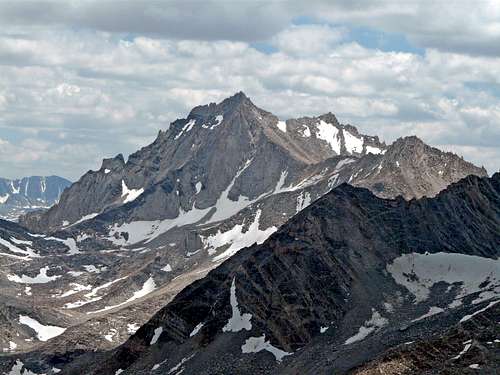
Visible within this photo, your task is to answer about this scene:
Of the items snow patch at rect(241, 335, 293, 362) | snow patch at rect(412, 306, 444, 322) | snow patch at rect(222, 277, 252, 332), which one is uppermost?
snow patch at rect(222, 277, 252, 332)

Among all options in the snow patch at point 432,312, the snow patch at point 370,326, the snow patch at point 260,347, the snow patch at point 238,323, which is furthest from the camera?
the snow patch at point 238,323

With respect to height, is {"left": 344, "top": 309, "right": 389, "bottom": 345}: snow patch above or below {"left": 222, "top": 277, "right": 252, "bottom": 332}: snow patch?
below

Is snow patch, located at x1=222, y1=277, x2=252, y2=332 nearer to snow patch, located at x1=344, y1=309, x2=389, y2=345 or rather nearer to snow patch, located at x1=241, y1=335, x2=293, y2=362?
snow patch, located at x1=241, y1=335, x2=293, y2=362

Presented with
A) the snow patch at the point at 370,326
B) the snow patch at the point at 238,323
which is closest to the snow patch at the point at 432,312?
the snow patch at the point at 370,326

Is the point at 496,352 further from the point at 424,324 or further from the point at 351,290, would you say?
the point at 351,290

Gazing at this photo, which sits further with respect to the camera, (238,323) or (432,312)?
(238,323)

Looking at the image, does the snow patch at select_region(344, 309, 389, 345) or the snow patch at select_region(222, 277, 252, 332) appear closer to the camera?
the snow patch at select_region(344, 309, 389, 345)

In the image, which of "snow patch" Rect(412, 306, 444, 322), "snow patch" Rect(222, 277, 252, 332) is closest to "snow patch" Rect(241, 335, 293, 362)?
"snow patch" Rect(222, 277, 252, 332)

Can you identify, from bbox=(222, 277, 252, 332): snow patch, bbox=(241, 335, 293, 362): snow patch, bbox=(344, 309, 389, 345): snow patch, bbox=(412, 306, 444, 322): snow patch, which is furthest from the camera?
bbox=(222, 277, 252, 332): snow patch

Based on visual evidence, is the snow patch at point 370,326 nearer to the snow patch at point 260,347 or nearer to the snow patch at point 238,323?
the snow patch at point 260,347

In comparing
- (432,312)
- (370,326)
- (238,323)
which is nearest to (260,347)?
(238,323)

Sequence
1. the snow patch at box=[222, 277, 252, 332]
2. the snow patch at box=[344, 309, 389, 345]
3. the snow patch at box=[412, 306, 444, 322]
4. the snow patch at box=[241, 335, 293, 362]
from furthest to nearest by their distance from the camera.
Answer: the snow patch at box=[222, 277, 252, 332], the snow patch at box=[241, 335, 293, 362], the snow patch at box=[412, 306, 444, 322], the snow patch at box=[344, 309, 389, 345]

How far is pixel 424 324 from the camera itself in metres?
170

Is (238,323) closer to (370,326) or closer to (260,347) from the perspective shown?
(260,347)
